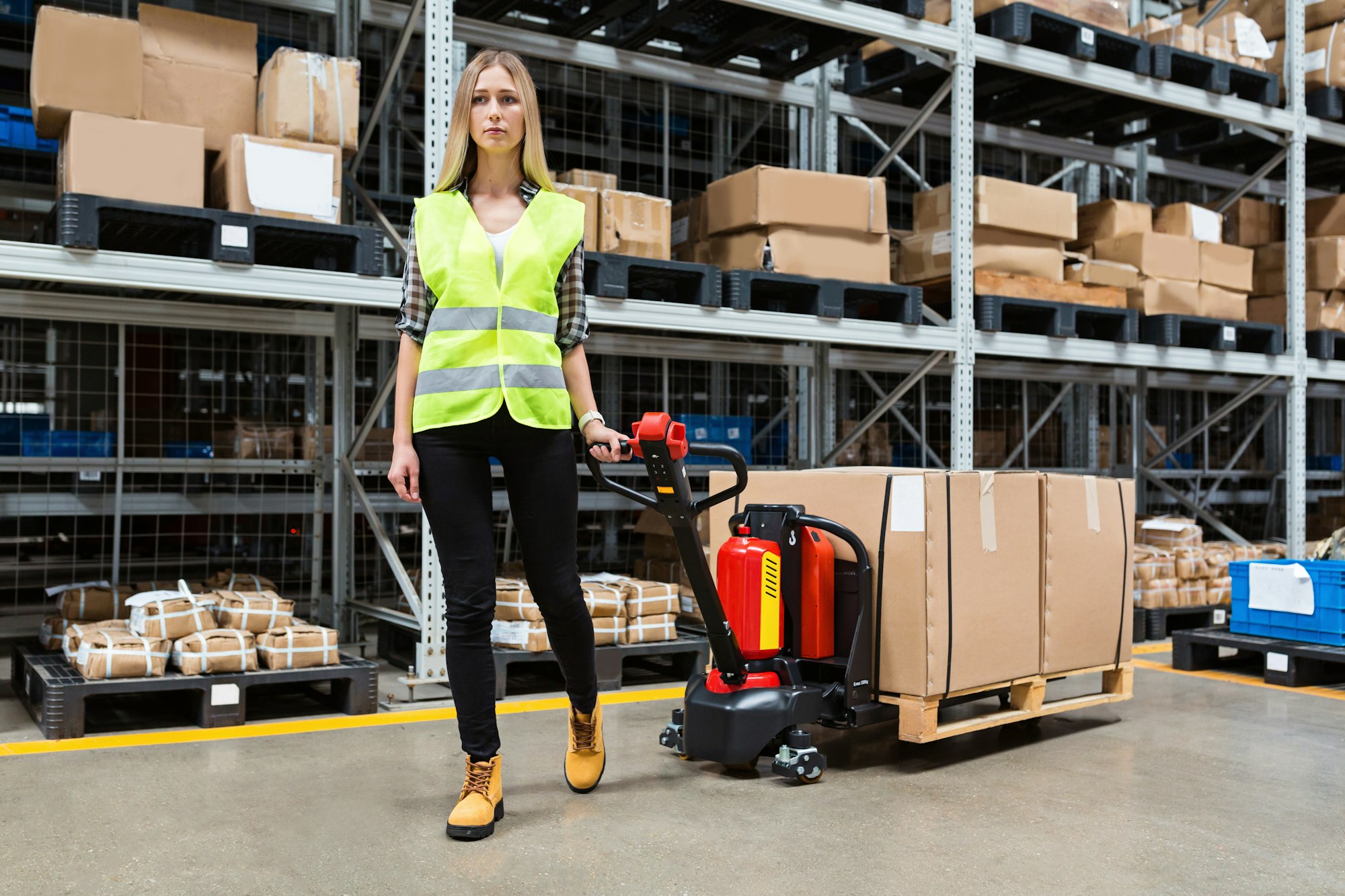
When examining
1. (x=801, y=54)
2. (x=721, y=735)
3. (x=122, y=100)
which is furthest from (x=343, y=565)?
(x=801, y=54)

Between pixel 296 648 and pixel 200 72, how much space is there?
2490 millimetres

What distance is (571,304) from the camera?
3.45 meters

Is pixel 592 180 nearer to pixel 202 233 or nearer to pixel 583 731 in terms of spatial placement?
pixel 202 233

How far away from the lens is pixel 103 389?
24.2 ft

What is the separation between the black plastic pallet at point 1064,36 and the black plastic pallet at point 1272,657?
11.7 ft

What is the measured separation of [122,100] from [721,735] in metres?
3.41

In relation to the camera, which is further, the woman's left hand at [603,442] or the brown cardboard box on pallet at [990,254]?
the brown cardboard box on pallet at [990,254]

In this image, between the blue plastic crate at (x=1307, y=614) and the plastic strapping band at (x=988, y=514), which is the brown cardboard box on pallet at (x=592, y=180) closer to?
the plastic strapping band at (x=988, y=514)

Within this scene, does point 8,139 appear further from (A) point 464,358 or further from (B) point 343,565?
(A) point 464,358

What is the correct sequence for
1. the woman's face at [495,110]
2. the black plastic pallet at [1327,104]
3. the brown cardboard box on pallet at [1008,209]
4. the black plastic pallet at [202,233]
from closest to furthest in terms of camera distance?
the woman's face at [495,110], the black plastic pallet at [202,233], the brown cardboard box on pallet at [1008,209], the black plastic pallet at [1327,104]

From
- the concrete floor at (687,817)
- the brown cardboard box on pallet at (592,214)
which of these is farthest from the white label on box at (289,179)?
the concrete floor at (687,817)

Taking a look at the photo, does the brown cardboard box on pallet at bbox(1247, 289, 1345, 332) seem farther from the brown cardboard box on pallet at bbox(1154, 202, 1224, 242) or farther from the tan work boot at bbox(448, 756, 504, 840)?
the tan work boot at bbox(448, 756, 504, 840)

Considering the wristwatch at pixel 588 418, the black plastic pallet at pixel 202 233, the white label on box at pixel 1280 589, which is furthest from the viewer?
the white label on box at pixel 1280 589

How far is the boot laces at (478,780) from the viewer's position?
324 centimetres
